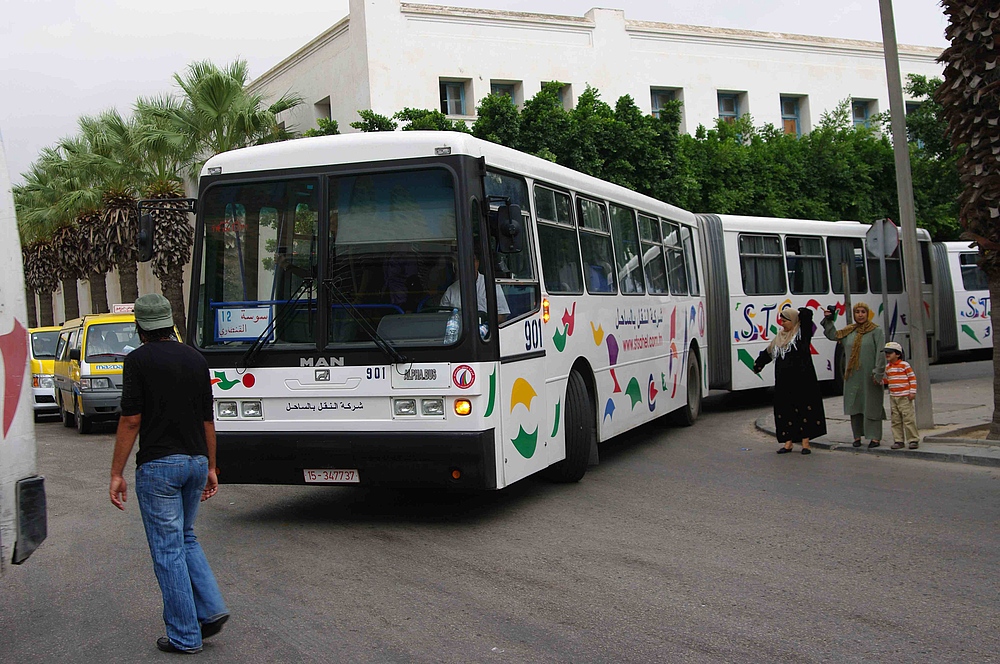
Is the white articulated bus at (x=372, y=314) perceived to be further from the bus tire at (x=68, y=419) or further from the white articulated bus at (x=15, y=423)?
the bus tire at (x=68, y=419)

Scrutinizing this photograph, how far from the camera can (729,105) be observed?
39.2 metres

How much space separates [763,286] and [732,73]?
73.7ft

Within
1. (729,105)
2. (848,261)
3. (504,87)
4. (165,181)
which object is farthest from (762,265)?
(729,105)

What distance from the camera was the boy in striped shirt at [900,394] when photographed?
11570mm

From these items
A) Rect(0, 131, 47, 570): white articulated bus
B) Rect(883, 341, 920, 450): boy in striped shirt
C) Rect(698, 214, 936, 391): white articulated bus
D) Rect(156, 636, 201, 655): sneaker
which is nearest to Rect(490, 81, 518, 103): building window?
Rect(698, 214, 936, 391): white articulated bus

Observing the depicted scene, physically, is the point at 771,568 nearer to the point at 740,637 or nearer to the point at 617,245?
the point at 740,637

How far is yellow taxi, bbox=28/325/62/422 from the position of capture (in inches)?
939

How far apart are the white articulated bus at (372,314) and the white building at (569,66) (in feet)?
76.2

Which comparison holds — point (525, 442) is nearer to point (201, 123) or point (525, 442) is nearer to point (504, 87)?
point (201, 123)

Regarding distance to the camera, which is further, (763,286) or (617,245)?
(763,286)

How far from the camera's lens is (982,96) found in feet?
37.8

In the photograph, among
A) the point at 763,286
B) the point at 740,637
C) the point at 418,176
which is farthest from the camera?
the point at 763,286

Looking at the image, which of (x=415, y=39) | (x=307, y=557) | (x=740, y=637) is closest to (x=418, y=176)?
(x=307, y=557)

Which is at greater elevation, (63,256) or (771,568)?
(63,256)
